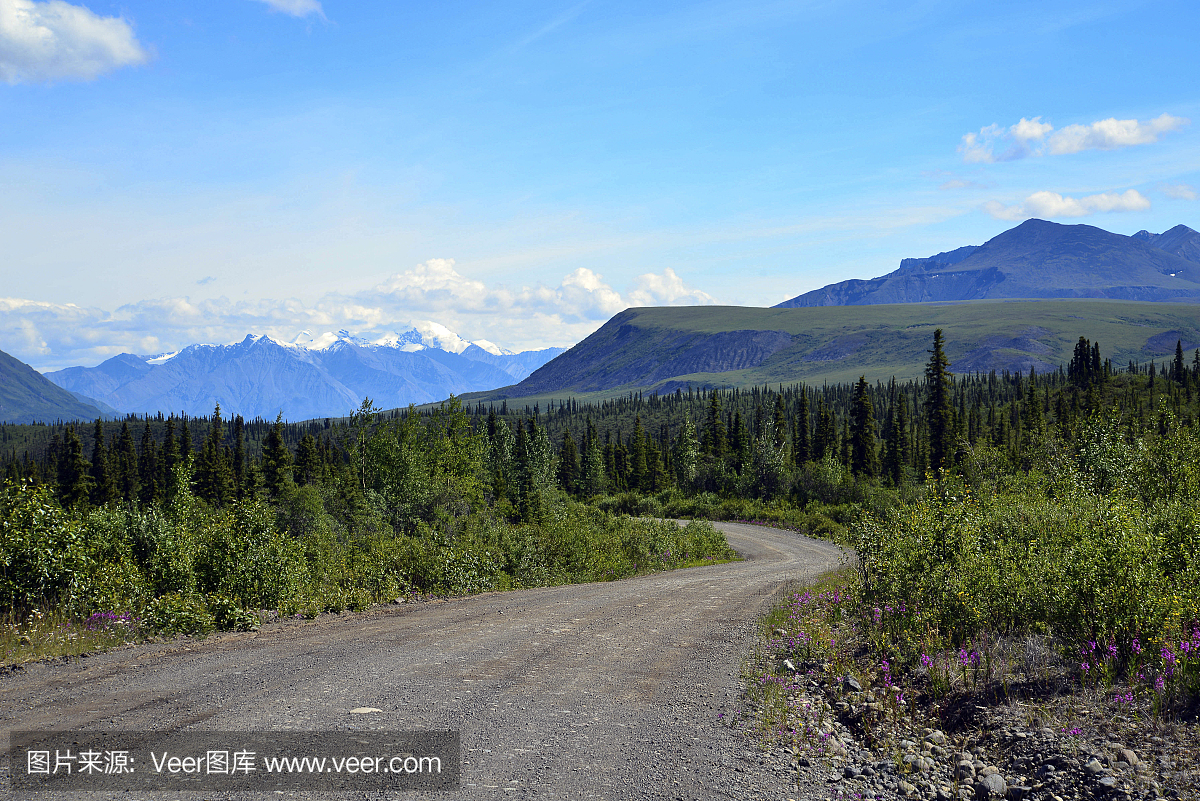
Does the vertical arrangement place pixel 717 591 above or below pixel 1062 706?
below

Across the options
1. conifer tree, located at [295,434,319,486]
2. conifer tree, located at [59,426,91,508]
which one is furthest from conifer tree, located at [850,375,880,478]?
conifer tree, located at [59,426,91,508]

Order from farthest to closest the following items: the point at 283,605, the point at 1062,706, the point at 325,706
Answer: the point at 283,605 < the point at 325,706 < the point at 1062,706

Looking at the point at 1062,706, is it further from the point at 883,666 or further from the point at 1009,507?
the point at 1009,507

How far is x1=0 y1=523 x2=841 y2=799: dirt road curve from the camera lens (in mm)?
7309

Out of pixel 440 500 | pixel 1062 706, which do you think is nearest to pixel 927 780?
pixel 1062 706

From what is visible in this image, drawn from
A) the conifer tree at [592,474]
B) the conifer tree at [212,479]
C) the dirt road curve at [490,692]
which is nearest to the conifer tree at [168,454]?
the conifer tree at [212,479]

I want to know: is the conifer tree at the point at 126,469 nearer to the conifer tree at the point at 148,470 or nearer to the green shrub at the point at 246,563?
the conifer tree at the point at 148,470

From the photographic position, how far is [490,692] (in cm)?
974

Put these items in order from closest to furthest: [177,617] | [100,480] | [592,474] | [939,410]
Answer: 1. [177,617]
2. [939,410]
3. [100,480]
4. [592,474]

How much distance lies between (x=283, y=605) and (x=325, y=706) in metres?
7.52

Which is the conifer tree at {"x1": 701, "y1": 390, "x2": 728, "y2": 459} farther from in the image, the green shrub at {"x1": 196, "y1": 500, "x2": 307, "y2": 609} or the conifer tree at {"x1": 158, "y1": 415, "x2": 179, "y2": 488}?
the green shrub at {"x1": 196, "y1": 500, "x2": 307, "y2": 609}

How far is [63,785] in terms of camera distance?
6477mm

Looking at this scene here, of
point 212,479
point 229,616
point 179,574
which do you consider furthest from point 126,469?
point 229,616

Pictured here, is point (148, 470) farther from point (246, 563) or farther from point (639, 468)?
point (246, 563)
